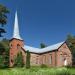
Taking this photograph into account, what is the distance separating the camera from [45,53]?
58.2 m

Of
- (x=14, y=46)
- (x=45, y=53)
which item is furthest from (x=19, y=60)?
(x=45, y=53)

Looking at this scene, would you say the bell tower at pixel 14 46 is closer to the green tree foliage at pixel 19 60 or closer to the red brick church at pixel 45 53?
the red brick church at pixel 45 53

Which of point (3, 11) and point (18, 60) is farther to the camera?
point (18, 60)

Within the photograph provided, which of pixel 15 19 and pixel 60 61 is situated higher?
pixel 15 19

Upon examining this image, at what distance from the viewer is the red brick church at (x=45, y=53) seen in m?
53.7

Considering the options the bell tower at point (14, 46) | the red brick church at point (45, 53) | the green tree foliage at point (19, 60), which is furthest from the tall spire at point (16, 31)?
the green tree foliage at point (19, 60)

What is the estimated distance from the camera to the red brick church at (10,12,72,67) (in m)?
53.7

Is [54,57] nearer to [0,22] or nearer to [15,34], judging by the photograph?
[15,34]

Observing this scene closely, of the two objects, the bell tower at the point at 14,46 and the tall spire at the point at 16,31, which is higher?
the tall spire at the point at 16,31

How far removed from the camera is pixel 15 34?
2377 inches

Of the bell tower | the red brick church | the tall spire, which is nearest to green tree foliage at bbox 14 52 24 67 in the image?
the red brick church

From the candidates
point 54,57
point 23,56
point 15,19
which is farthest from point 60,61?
point 15,19

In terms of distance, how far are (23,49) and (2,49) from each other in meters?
9.39

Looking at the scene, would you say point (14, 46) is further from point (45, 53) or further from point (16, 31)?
point (45, 53)
